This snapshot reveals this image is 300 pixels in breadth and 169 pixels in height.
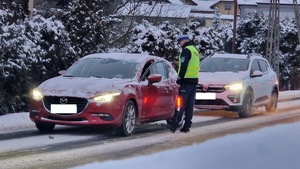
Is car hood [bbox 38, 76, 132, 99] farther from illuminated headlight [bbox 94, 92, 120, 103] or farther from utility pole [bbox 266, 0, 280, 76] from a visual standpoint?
utility pole [bbox 266, 0, 280, 76]

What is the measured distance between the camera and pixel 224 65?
2055 centimetres

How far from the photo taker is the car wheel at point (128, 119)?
13.9 metres

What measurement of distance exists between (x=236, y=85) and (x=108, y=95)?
6.09 metres

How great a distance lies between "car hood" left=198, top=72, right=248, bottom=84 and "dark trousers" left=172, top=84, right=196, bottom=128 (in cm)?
441

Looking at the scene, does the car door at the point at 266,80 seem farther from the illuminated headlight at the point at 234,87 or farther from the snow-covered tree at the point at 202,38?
the snow-covered tree at the point at 202,38

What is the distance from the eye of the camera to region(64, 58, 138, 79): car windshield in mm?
14758

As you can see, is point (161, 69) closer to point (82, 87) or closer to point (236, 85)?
point (82, 87)

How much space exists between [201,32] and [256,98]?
11.6m

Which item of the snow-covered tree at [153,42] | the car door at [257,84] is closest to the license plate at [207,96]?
the car door at [257,84]

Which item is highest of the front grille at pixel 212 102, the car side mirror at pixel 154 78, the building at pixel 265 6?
the building at pixel 265 6

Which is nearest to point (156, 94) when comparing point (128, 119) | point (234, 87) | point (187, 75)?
point (187, 75)

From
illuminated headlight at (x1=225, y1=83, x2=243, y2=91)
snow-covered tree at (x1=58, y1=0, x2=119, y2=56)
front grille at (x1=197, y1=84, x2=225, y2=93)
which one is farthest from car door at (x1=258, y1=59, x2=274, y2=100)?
snow-covered tree at (x1=58, y1=0, x2=119, y2=56)

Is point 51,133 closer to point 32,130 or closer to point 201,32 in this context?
point 32,130

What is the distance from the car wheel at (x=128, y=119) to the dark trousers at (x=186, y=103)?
83cm
